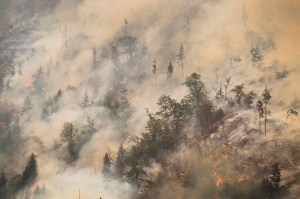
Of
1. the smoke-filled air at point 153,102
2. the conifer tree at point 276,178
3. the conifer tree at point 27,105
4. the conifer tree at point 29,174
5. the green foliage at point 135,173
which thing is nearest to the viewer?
the conifer tree at point 276,178

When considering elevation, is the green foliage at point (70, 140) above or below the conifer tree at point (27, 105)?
below

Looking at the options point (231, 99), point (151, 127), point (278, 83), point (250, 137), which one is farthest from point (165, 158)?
point (278, 83)

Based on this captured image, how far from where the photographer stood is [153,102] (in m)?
104

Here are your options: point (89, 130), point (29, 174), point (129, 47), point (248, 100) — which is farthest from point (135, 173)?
point (129, 47)

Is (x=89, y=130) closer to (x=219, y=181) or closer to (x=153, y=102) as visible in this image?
(x=153, y=102)

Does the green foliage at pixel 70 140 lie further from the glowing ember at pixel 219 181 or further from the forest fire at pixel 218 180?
the glowing ember at pixel 219 181

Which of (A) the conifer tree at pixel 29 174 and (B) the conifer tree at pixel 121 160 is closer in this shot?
(B) the conifer tree at pixel 121 160

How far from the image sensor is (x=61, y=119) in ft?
353

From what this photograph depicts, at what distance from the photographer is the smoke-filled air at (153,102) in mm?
60094

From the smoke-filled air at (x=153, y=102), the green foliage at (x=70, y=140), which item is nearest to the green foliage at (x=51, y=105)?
the smoke-filled air at (x=153, y=102)

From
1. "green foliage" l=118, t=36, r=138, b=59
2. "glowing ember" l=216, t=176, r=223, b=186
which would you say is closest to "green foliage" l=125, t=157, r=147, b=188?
"glowing ember" l=216, t=176, r=223, b=186

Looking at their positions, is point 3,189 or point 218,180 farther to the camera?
point 3,189

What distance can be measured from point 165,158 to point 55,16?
164 meters

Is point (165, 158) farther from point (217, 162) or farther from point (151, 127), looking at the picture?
point (217, 162)
